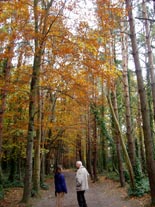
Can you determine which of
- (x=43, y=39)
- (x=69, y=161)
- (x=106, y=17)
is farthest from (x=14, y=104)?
(x=69, y=161)

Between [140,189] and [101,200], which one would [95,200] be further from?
[140,189]

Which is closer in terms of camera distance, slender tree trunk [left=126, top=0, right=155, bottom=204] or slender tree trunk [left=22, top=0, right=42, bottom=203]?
slender tree trunk [left=126, top=0, right=155, bottom=204]

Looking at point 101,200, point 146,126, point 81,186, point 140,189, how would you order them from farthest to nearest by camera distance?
point 101,200
point 140,189
point 81,186
point 146,126

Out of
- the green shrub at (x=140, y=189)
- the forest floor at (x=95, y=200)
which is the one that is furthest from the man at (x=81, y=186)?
the green shrub at (x=140, y=189)

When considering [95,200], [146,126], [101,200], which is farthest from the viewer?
[95,200]

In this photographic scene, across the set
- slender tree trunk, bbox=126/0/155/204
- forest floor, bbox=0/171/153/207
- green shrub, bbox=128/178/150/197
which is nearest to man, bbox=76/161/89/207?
forest floor, bbox=0/171/153/207

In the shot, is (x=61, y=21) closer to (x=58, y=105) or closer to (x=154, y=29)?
(x=154, y=29)

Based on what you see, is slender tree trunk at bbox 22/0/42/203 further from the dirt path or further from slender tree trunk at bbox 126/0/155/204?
slender tree trunk at bbox 126/0/155/204

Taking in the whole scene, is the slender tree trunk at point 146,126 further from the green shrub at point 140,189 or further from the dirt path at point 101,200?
the green shrub at point 140,189

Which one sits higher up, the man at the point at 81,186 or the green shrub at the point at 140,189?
the man at the point at 81,186

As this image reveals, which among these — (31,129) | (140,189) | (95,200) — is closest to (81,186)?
(95,200)

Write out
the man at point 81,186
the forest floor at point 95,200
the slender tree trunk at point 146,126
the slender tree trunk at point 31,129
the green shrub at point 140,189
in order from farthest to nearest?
the slender tree trunk at point 31,129
the green shrub at point 140,189
the forest floor at point 95,200
the man at point 81,186
the slender tree trunk at point 146,126

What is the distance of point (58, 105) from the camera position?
23422 millimetres

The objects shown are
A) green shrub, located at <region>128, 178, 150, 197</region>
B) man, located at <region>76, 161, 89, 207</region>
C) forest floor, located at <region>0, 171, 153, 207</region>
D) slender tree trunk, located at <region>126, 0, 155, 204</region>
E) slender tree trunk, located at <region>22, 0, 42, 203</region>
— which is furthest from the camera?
slender tree trunk, located at <region>22, 0, 42, 203</region>
